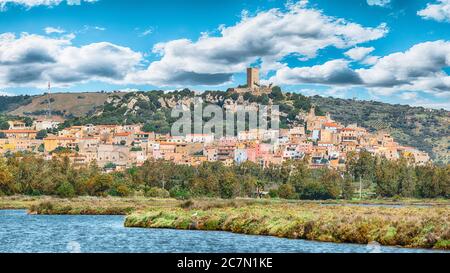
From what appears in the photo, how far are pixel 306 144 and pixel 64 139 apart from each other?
59.8 meters

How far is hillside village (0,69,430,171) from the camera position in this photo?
502 feet

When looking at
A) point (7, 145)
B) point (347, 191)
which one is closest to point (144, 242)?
point (347, 191)

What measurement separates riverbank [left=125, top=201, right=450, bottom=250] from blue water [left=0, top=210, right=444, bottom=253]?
1.13 m

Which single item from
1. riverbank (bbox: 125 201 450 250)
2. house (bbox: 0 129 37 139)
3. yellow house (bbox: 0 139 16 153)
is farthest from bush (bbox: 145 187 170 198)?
house (bbox: 0 129 37 139)

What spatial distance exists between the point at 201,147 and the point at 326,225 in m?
139

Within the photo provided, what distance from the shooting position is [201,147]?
170875 mm

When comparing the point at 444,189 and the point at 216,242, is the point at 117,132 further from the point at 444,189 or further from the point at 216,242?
the point at 216,242

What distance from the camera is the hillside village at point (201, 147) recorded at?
6024 inches

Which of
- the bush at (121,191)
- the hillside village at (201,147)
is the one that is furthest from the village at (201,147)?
the bush at (121,191)

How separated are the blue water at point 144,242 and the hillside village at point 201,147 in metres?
103

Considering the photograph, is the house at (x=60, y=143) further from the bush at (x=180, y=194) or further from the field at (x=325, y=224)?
the field at (x=325, y=224)

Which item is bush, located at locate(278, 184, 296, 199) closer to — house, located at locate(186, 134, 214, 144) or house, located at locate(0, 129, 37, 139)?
house, located at locate(186, 134, 214, 144)

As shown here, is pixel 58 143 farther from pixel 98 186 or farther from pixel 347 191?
pixel 347 191
